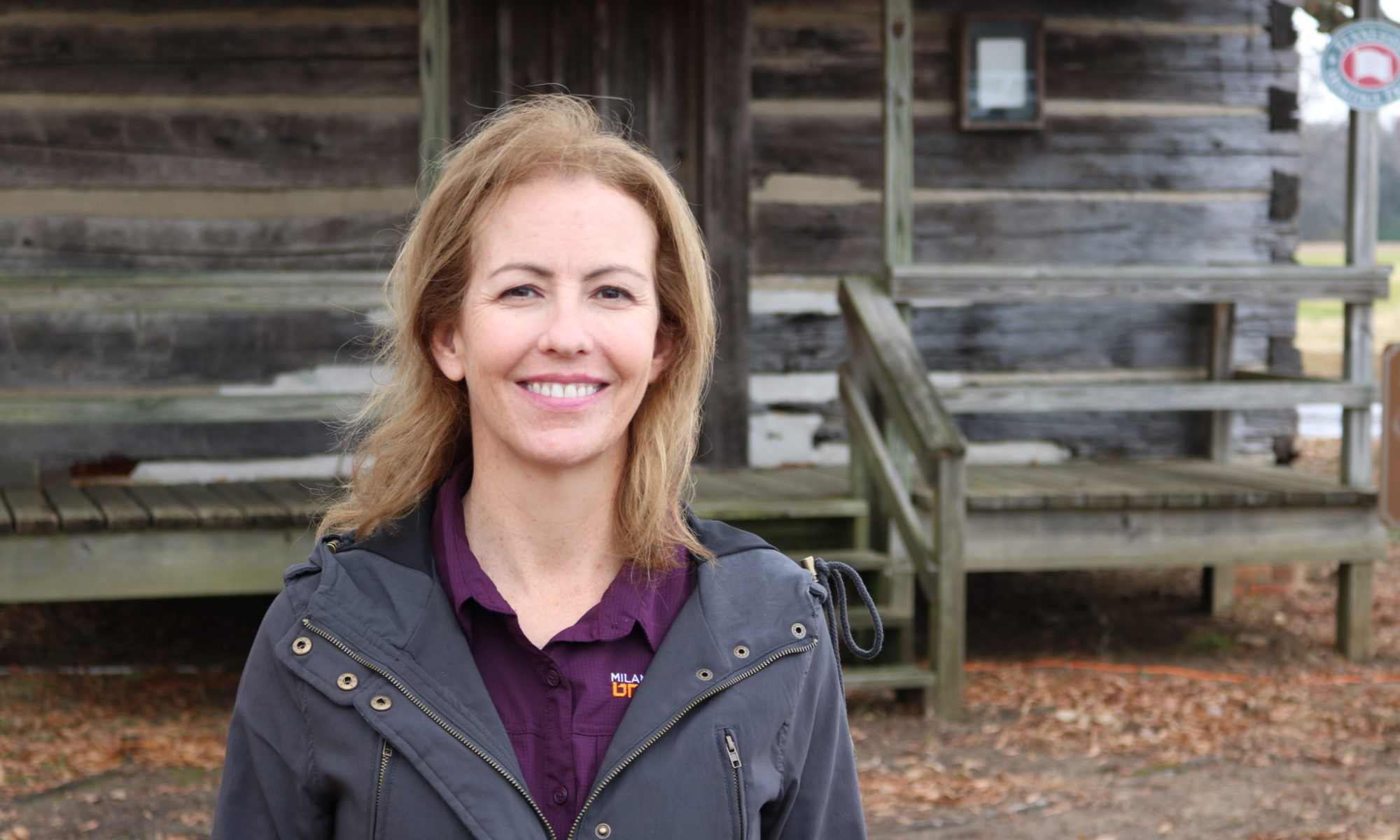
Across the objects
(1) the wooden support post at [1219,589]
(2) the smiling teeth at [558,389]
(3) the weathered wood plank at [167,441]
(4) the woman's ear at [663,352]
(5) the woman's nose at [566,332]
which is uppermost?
(5) the woman's nose at [566,332]

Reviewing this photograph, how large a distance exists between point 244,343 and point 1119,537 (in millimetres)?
4409

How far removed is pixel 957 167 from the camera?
7.82m

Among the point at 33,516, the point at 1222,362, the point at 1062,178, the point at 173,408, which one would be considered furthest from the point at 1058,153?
the point at 33,516

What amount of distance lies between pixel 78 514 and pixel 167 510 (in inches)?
12.9

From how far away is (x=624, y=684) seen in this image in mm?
1764

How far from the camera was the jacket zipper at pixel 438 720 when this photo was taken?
1.63m

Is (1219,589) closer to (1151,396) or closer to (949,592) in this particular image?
(1151,396)

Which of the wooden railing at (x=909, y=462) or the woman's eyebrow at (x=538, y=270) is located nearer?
the woman's eyebrow at (x=538, y=270)

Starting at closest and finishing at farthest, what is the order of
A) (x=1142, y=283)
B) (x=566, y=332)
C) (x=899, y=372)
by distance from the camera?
(x=566, y=332)
(x=899, y=372)
(x=1142, y=283)

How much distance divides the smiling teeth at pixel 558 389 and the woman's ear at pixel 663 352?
22 cm

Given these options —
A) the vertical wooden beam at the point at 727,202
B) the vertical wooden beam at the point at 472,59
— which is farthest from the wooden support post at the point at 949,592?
the vertical wooden beam at the point at 472,59

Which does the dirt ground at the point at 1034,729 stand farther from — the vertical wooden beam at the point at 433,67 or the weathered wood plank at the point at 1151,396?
the vertical wooden beam at the point at 433,67

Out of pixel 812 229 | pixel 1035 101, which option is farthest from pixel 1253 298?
pixel 812 229

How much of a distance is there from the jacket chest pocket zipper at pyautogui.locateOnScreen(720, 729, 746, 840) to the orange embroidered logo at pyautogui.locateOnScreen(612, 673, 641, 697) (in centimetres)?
13
